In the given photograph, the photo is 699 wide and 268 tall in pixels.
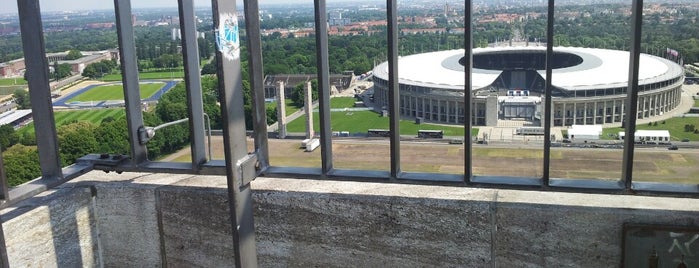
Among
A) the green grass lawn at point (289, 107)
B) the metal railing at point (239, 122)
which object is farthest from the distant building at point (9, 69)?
the green grass lawn at point (289, 107)

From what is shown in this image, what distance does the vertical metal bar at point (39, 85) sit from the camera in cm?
451

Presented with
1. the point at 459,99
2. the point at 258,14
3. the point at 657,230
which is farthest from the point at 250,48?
the point at 459,99

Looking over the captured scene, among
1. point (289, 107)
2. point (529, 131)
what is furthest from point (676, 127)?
point (289, 107)

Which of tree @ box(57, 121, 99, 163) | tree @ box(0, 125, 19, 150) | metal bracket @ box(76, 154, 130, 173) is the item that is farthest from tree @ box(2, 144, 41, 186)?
metal bracket @ box(76, 154, 130, 173)

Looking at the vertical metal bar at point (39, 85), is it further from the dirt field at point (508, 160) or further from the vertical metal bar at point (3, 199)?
the dirt field at point (508, 160)

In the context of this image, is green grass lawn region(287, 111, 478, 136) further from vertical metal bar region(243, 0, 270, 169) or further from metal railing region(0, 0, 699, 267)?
vertical metal bar region(243, 0, 270, 169)

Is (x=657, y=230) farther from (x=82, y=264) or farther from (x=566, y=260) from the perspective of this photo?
(x=82, y=264)

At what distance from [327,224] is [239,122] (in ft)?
4.41

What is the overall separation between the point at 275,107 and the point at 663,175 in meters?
27.5

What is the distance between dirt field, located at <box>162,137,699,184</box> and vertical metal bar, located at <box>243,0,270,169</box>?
1807 cm

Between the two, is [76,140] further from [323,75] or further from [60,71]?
[323,75]

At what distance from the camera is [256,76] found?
162 inches

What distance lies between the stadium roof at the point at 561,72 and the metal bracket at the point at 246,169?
34911 millimetres

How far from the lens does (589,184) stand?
3885mm
